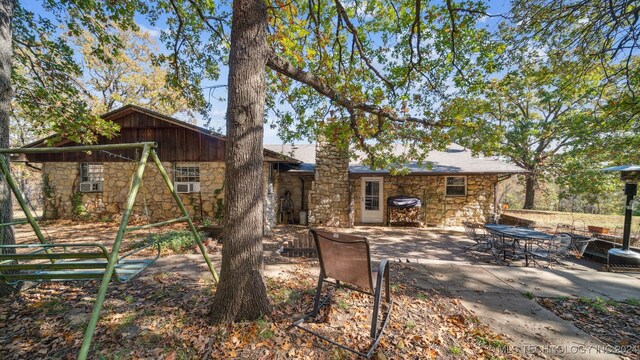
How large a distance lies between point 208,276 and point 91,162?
10552mm

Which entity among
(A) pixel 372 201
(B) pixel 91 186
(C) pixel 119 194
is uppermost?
(B) pixel 91 186

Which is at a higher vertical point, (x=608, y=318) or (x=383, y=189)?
(x=383, y=189)

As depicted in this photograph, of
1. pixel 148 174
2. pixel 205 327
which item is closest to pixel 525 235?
pixel 205 327

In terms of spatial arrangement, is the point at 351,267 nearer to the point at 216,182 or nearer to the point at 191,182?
the point at 216,182

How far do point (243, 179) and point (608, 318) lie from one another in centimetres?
550

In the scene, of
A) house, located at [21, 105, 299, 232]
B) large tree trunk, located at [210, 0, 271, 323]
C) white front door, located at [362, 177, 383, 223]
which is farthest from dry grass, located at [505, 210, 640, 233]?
large tree trunk, located at [210, 0, 271, 323]

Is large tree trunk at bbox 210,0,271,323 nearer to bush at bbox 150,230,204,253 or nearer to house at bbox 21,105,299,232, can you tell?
bush at bbox 150,230,204,253

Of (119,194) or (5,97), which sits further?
(119,194)

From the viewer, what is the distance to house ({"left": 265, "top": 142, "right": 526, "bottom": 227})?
10.2 m

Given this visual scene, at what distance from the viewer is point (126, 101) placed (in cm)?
1686

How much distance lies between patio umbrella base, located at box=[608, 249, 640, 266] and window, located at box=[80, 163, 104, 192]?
1806 centimetres

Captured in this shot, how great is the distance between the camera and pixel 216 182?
9.88 meters

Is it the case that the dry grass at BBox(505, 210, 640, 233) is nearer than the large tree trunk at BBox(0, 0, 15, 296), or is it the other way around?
the large tree trunk at BBox(0, 0, 15, 296)

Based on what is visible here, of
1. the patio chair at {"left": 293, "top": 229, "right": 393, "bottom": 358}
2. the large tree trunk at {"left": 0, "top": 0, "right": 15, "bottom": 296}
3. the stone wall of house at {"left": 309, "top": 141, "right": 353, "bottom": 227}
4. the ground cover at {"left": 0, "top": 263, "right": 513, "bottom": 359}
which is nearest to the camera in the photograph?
the ground cover at {"left": 0, "top": 263, "right": 513, "bottom": 359}
